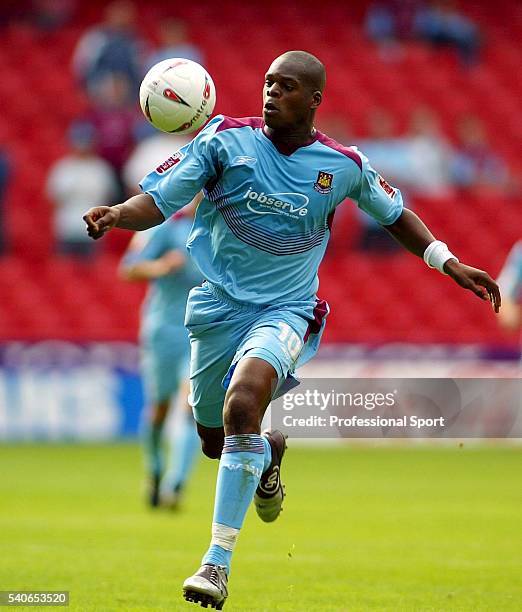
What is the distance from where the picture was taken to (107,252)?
18203mm

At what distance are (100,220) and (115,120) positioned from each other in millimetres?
13393

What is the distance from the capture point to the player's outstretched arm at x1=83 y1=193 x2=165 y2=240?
5383 millimetres

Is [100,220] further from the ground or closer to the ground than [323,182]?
closer to the ground

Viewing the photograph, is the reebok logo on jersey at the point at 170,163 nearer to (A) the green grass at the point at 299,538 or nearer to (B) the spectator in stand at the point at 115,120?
(A) the green grass at the point at 299,538

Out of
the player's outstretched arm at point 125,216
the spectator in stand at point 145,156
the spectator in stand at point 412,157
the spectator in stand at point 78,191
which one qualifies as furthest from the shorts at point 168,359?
the spectator in stand at point 412,157

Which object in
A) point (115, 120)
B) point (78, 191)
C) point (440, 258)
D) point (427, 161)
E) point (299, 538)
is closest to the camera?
point (440, 258)

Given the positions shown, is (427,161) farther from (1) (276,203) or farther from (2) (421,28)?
(1) (276,203)

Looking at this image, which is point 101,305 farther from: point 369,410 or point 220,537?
point 220,537

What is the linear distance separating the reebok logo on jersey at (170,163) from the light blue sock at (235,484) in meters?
1.28

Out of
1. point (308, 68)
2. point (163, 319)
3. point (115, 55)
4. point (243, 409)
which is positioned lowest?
point (243, 409)

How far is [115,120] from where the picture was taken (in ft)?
60.8

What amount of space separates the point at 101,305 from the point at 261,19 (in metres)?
7.55

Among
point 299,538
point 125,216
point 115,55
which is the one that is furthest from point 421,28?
point 125,216

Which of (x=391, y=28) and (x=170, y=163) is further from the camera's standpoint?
(x=391, y=28)
